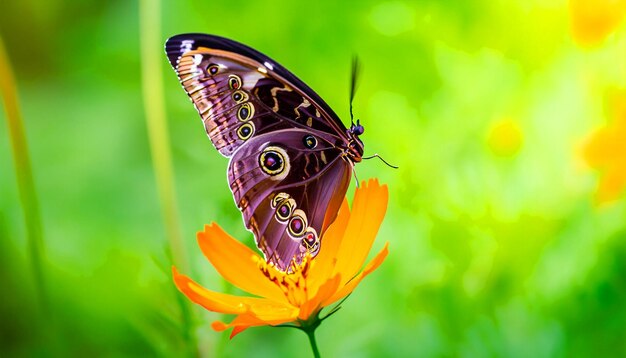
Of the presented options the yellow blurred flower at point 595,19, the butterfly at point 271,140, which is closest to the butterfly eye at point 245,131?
the butterfly at point 271,140

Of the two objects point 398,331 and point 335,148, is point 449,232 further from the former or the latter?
point 335,148

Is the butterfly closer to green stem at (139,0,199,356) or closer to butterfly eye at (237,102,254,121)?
butterfly eye at (237,102,254,121)

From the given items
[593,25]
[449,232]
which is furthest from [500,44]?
[449,232]

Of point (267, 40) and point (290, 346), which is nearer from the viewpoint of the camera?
point (290, 346)

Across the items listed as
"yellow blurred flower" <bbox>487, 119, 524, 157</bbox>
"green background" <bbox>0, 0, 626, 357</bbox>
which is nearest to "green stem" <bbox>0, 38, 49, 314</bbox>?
"green background" <bbox>0, 0, 626, 357</bbox>

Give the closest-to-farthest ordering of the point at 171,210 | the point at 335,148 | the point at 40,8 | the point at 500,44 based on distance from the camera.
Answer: the point at 335,148 → the point at 171,210 → the point at 500,44 → the point at 40,8

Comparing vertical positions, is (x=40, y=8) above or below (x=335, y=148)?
above

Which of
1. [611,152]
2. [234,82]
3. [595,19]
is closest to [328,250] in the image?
[234,82]
